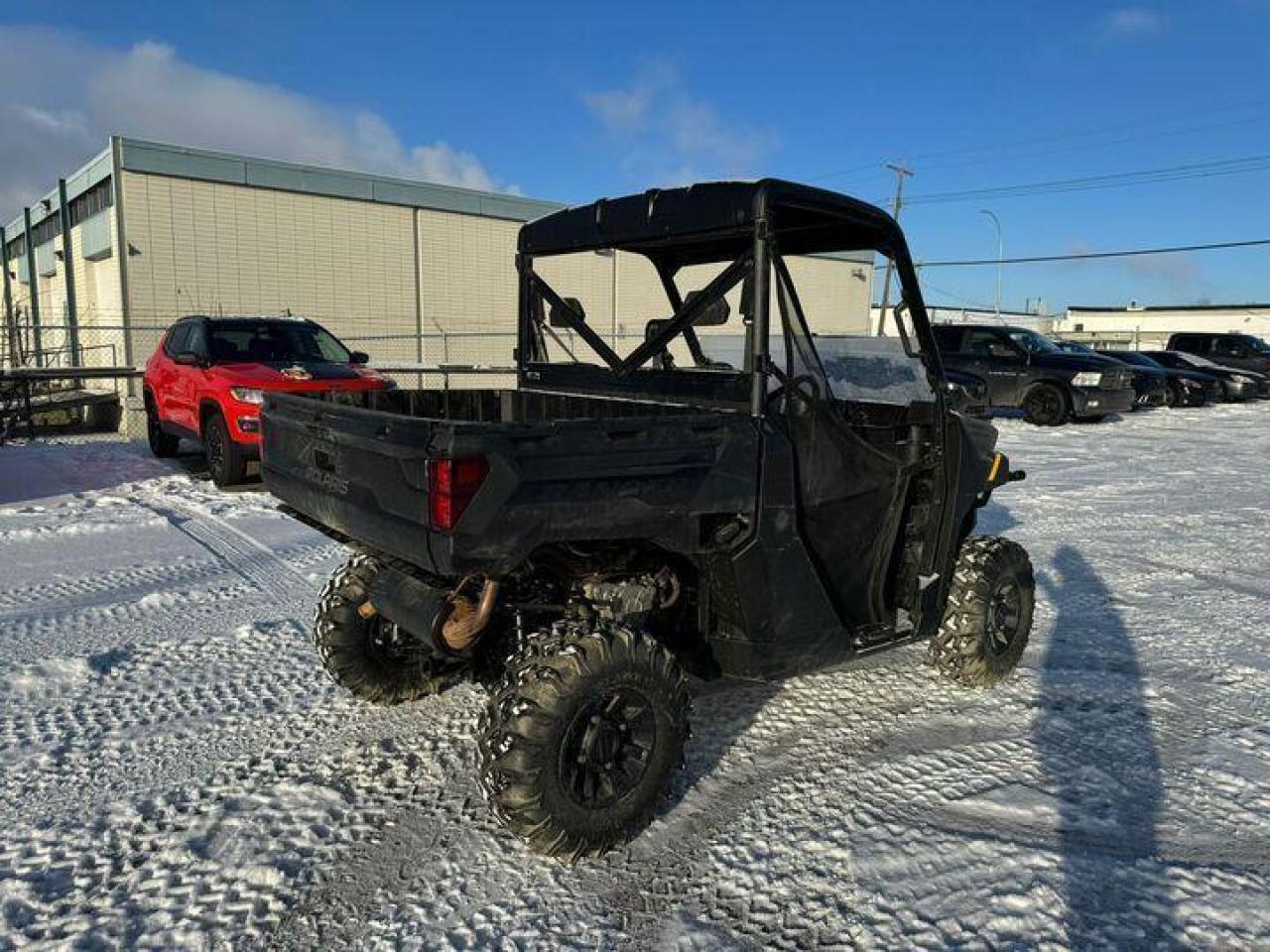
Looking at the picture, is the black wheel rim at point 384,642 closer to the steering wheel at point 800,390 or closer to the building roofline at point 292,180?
the steering wheel at point 800,390

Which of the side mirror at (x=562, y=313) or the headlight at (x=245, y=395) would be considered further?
the headlight at (x=245, y=395)

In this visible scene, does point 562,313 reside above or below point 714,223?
below

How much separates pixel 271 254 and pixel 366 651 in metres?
17.9

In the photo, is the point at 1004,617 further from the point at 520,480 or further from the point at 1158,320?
the point at 1158,320

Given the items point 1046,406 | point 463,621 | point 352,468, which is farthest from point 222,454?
point 1046,406

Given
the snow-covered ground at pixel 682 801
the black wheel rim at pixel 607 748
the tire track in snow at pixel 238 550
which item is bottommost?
the snow-covered ground at pixel 682 801

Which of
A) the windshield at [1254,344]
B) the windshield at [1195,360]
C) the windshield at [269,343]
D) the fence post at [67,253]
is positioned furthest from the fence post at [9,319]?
the windshield at [1254,344]

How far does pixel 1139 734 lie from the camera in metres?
3.69

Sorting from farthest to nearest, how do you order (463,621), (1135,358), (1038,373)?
(1135,358), (1038,373), (463,621)

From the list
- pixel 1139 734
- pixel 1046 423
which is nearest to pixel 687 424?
pixel 1139 734

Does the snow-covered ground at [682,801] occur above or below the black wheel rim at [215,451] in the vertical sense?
below

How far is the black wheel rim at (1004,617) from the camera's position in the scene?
163 inches

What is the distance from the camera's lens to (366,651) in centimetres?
377

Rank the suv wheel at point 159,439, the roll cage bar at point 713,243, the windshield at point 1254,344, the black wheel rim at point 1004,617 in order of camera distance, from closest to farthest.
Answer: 1. the roll cage bar at point 713,243
2. the black wheel rim at point 1004,617
3. the suv wheel at point 159,439
4. the windshield at point 1254,344
